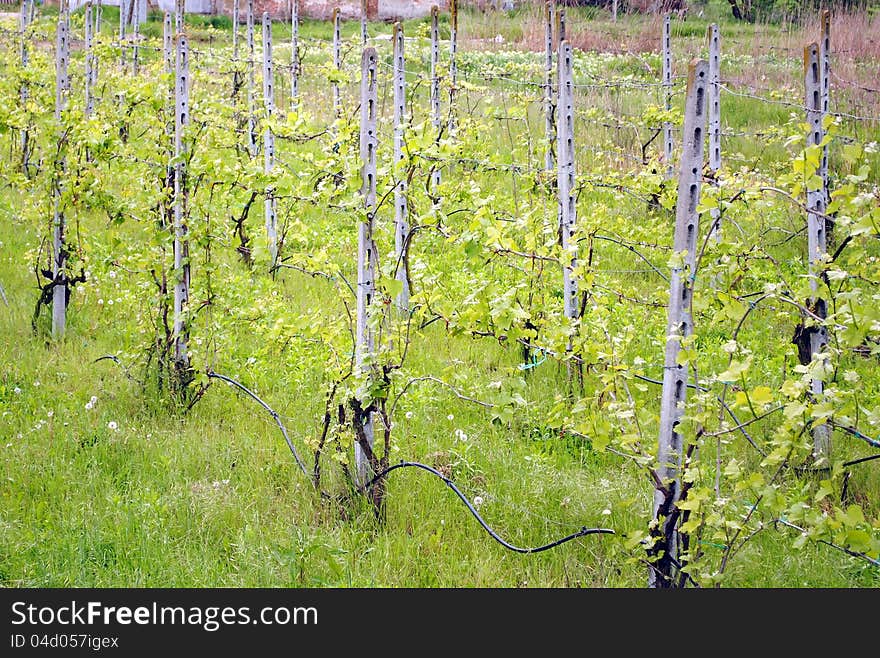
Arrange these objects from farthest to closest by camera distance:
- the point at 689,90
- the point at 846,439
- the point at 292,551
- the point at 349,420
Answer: the point at 846,439, the point at 349,420, the point at 292,551, the point at 689,90

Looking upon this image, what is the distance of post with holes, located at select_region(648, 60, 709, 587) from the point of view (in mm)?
3422

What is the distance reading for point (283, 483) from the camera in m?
4.90

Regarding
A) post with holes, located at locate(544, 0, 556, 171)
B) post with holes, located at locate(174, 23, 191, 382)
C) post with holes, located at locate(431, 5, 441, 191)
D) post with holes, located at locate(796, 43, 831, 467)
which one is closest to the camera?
post with holes, located at locate(796, 43, 831, 467)

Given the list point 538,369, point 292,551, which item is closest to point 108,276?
point 538,369

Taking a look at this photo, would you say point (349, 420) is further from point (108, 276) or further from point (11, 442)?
point (108, 276)

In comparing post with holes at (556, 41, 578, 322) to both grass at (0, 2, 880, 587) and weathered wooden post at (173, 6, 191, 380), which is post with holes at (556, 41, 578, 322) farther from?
weathered wooden post at (173, 6, 191, 380)

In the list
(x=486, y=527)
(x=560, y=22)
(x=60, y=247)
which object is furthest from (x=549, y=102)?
(x=486, y=527)

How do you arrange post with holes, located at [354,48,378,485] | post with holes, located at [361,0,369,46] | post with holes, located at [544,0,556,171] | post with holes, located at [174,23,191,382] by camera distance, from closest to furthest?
1. post with holes, located at [354,48,378,485]
2. post with holes, located at [174,23,191,382]
3. post with holes, located at [544,0,556,171]
4. post with holes, located at [361,0,369,46]

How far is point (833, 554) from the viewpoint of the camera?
14.3 feet

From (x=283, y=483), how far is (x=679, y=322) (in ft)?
8.03

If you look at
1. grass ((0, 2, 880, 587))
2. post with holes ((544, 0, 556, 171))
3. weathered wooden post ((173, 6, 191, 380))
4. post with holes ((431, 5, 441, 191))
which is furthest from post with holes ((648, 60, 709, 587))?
post with holes ((431, 5, 441, 191))

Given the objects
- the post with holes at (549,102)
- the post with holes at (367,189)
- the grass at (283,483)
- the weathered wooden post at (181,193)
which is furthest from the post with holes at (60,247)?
the post with holes at (549,102)

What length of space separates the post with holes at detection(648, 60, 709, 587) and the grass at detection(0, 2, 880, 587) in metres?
0.13

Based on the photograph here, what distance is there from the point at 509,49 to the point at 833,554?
65.3 ft
